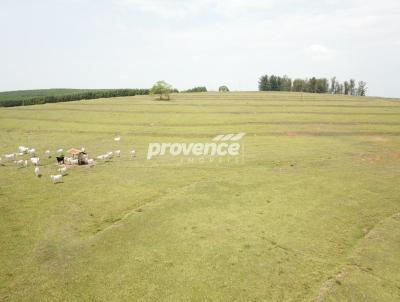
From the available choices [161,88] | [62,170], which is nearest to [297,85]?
[161,88]

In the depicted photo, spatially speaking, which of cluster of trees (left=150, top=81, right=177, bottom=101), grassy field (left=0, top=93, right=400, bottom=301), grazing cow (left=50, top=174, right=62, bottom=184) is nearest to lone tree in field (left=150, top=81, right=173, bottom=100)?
cluster of trees (left=150, top=81, right=177, bottom=101)

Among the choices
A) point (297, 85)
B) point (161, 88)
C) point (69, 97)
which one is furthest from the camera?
point (297, 85)

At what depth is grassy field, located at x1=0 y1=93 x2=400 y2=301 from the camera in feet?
46.4

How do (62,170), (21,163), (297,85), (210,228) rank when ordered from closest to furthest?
(210,228) < (62,170) < (21,163) < (297,85)

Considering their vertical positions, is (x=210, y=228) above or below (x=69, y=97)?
below

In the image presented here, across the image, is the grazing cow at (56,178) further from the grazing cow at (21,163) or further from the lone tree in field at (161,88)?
the lone tree in field at (161,88)

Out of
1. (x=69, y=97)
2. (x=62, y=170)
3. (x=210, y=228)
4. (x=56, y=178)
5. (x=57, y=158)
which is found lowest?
(x=210, y=228)

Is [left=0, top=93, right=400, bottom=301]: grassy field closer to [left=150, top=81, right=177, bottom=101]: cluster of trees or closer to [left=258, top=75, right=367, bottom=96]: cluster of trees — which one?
[left=150, top=81, right=177, bottom=101]: cluster of trees

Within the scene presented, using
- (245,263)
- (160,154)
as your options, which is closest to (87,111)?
(160,154)

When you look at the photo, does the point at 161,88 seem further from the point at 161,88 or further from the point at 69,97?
the point at 69,97

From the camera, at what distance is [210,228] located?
1917 centimetres

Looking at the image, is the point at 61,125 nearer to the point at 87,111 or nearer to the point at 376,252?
the point at 87,111

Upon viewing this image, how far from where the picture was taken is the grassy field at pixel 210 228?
46.4 feet

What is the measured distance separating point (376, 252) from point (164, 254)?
1071cm
